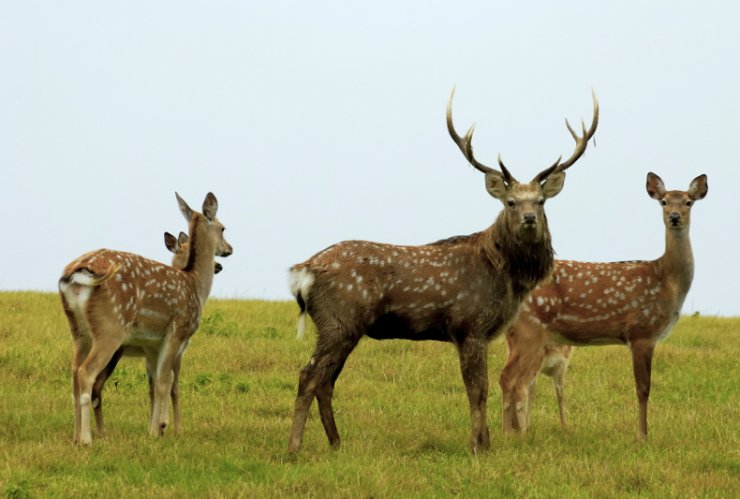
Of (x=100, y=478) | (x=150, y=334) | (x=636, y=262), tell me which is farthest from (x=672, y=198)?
(x=100, y=478)

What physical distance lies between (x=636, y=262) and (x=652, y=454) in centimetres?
260

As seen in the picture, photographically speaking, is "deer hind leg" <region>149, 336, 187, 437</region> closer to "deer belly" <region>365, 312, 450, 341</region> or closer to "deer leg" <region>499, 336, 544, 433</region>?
"deer belly" <region>365, 312, 450, 341</region>

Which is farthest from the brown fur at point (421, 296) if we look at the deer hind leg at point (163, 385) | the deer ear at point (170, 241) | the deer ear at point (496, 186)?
the deer ear at point (170, 241)

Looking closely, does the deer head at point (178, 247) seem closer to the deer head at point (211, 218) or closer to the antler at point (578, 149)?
Answer: the deer head at point (211, 218)

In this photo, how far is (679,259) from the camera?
34.4 feet

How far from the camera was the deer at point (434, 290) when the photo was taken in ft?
27.4

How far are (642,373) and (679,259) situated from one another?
128 cm

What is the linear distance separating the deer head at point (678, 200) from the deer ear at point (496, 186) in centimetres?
241

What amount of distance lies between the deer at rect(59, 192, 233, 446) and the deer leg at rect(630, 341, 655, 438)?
417cm

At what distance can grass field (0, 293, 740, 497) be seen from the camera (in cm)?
741

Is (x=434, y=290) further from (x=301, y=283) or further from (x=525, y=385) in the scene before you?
(x=525, y=385)

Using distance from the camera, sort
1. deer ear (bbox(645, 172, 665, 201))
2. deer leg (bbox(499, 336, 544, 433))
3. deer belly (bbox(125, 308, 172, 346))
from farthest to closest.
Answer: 1. deer ear (bbox(645, 172, 665, 201))
2. deer leg (bbox(499, 336, 544, 433))
3. deer belly (bbox(125, 308, 172, 346))

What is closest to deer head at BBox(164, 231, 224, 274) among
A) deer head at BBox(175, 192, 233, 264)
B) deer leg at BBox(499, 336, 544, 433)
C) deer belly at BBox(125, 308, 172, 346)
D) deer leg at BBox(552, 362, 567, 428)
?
deer head at BBox(175, 192, 233, 264)

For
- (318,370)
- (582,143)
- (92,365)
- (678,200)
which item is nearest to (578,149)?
(582,143)
